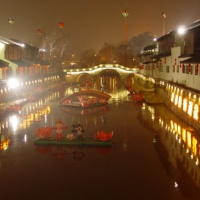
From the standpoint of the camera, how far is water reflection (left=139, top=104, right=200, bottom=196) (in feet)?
60.5

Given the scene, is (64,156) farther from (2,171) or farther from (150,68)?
(150,68)

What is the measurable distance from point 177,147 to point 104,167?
702cm

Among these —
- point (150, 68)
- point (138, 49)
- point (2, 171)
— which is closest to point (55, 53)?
point (150, 68)

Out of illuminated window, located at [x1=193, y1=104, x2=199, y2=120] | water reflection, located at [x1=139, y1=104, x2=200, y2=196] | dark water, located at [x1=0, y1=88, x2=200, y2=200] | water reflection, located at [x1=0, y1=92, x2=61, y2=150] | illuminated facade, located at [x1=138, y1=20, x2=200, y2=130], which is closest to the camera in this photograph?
dark water, located at [x1=0, y1=88, x2=200, y2=200]

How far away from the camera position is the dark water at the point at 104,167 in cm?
1692

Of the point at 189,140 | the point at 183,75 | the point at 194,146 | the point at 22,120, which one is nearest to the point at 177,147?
the point at 194,146

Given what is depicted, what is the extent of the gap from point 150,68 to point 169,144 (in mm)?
50472

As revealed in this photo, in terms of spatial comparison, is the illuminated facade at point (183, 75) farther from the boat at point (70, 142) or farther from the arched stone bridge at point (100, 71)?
the arched stone bridge at point (100, 71)

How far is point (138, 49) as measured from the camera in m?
149

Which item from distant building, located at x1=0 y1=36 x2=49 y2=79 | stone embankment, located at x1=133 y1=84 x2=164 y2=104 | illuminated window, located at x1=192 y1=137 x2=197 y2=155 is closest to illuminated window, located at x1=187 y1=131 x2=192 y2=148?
illuminated window, located at x1=192 y1=137 x2=197 y2=155

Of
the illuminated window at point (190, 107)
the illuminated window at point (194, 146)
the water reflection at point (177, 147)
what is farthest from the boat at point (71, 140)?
the illuminated window at point (190, 107)

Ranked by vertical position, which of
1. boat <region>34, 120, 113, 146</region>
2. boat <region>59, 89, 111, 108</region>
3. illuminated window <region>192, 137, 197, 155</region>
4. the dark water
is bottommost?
the dark water

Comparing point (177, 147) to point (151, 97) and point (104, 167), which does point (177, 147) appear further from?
point (151, 97)

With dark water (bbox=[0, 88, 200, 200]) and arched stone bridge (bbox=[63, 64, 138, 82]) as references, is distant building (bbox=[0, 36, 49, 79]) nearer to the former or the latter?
arched stone bridge (bbox=[63, 64, 138, 82])
